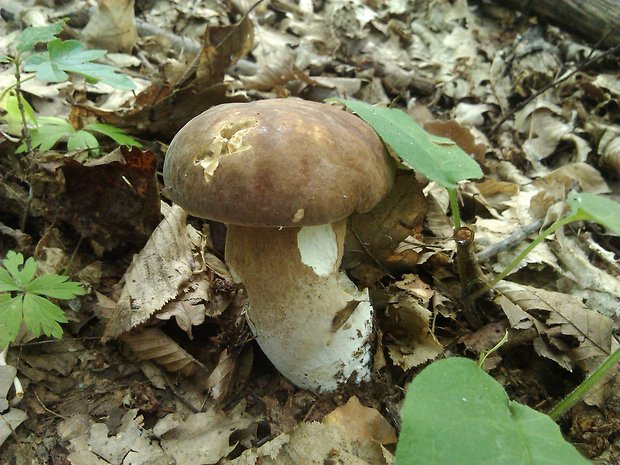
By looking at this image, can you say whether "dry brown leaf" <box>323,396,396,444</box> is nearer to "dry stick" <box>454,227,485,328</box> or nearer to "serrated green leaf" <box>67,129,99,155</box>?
"dry stick" <box>454,227,485,328</box>

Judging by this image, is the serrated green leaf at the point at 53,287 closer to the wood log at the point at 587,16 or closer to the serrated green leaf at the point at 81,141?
the serrated green leaf at the point at 81,141

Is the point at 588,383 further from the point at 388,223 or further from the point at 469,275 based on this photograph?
the point at 388,223

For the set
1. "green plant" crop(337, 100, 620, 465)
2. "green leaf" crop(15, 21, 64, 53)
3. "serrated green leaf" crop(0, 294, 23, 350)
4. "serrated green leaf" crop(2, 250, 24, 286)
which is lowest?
"serrated green leaf" crop(0, 294, 23, 350)

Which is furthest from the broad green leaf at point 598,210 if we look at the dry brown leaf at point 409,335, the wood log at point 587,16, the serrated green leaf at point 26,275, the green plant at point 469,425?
the wood log at point 587,16

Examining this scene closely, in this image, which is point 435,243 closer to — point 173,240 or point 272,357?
point 272,357

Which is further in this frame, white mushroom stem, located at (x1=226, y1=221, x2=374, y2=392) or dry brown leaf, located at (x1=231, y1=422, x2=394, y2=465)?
white mushroom stem, located at (x1=226, y1=221, x2=374, y2=392)

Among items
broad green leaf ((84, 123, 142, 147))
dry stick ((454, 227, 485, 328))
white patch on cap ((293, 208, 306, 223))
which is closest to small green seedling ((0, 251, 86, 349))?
broad green leaf ((84, 123, 142, 147))
